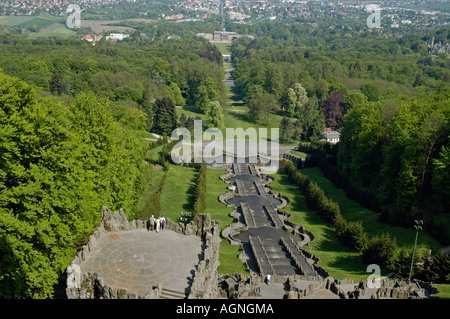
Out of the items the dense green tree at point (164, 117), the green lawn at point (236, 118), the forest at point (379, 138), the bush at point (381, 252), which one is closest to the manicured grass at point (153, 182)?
the dense green tree at point (164, 117)

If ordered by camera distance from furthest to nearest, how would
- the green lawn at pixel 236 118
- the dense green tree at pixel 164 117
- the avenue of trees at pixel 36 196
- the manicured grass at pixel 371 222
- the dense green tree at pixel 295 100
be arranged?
the dense green tree at pixel 295 100
the green lawn at pixel 236 118
the dense green tree at pixel 164 117
the manicured grass at pixel 371 222
the avenue of trees at pixel 36 196

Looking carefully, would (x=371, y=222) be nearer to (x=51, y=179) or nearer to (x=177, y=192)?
(x=177, y=192)

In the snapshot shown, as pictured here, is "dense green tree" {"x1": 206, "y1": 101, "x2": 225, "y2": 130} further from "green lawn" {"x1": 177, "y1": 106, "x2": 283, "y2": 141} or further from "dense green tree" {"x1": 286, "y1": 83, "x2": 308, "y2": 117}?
"dense green tree" {"x1": 286, "y1": 83, "x2": 308, "y2": 117}

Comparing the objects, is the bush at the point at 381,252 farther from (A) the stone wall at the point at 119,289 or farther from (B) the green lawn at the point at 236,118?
(B) the green lawn at the point at 236,118

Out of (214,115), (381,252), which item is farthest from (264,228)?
(214,115)

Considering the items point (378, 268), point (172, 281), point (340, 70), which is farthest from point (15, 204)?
point (340, 70)
